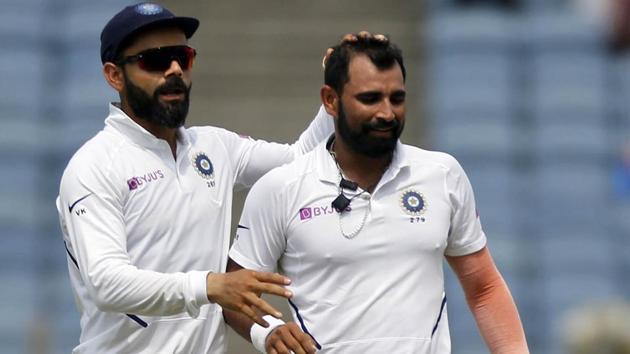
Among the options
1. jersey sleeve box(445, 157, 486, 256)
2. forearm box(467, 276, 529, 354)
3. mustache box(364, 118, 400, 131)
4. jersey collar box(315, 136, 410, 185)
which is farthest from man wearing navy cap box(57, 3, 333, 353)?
forearm box(467, 276, 529, 354)

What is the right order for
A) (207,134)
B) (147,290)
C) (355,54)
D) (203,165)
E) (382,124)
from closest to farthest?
(147,290)
(382,124)
(355,54)
(203,165)
(207,134)

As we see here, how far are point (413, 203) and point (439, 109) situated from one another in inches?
278

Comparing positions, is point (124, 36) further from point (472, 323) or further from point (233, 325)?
point (472, 323)

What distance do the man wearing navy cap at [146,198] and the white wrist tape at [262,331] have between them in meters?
0.17

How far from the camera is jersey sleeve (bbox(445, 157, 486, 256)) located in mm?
4137

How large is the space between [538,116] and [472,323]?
7.06ft

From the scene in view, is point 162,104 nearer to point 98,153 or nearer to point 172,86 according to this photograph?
point 172,86

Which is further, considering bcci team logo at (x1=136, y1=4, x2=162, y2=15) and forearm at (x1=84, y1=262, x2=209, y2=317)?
bcci team logo at (x1=136, y1=4, x2=162, y2=15)

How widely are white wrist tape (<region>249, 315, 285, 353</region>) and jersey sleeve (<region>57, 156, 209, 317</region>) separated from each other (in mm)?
227

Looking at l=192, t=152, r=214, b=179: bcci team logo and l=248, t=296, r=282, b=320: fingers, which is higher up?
l=192, t=152, r=214, b=179: bcci team logo

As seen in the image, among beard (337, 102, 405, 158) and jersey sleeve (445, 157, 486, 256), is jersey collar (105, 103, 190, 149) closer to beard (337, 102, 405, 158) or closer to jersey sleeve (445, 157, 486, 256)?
beard (337, 102, 405, 158)

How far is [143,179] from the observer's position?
4176mm

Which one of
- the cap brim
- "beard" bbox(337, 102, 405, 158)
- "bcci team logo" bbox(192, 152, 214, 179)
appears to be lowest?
"bcci team logo" bbox(192, 152, 214, 179)

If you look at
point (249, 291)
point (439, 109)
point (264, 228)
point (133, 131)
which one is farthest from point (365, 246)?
point (439, 109)
